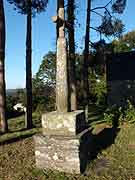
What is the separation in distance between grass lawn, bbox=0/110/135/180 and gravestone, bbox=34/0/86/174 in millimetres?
246

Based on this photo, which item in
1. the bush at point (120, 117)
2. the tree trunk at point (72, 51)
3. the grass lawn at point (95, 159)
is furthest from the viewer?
the tree trunk at point (72, 51)

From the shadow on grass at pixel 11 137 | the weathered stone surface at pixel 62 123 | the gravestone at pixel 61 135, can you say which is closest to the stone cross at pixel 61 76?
the gravestone at pixel 61 135

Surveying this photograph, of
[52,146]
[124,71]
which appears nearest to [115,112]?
[52,146]

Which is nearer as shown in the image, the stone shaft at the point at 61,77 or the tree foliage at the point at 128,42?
the stone shaft at the point at 61,77

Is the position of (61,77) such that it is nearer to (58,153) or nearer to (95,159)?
(58,153)

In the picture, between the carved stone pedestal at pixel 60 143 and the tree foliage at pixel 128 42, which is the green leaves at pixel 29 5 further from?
the tree foliage at pixel 128 42

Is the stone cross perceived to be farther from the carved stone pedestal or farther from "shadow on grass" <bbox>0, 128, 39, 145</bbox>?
"shadow on grass" <bbox>0, 128, 39, 145</bbox>

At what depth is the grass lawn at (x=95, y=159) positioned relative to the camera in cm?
727

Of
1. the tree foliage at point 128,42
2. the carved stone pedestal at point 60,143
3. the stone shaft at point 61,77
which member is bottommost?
the carved stone pedestal at point 60,143

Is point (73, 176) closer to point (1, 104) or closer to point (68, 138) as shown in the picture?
point (68, 138)

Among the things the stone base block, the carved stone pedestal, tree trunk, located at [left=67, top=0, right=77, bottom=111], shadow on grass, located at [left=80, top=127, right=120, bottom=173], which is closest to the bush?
shadow on grass, located at [left=80, top=127, right=120, bottom=173]

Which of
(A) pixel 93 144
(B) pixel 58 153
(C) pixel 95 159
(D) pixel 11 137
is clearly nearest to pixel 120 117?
(A) pixel 93 144

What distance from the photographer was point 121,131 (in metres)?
12.2

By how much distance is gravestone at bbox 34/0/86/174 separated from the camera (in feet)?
24.6
